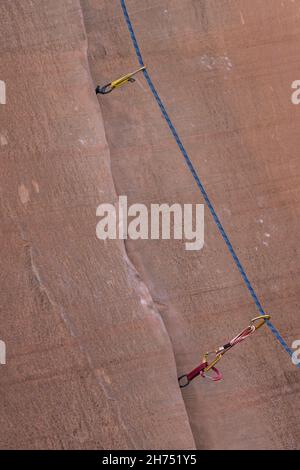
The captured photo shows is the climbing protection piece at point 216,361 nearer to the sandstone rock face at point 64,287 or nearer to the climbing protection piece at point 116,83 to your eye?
the sandstone rock face at point 64,287

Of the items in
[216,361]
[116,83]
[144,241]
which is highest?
[116,83]

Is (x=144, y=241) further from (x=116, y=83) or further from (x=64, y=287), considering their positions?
(x=116, y=83)

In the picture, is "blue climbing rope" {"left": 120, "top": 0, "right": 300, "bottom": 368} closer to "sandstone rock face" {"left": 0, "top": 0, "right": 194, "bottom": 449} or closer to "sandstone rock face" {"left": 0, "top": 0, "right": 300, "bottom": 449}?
"sandstone rock face" {"left": 0, "top": 0, "right": 300, "bottom": 449}

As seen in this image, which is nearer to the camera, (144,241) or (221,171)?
(144,241)

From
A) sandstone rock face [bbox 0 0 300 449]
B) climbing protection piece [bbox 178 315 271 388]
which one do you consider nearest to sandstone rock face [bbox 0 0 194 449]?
sandstone rock face [bbox 0 0 300 449]

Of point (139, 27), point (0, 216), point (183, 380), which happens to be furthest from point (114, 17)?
point (183, 380)

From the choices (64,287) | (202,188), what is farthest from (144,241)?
(64,287)

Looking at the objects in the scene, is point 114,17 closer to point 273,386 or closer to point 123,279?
point 123,279
